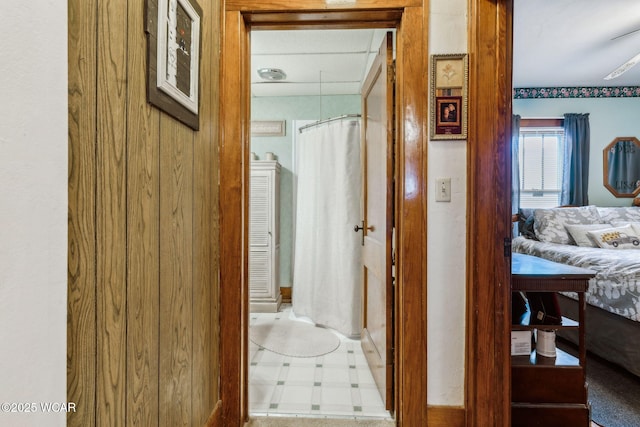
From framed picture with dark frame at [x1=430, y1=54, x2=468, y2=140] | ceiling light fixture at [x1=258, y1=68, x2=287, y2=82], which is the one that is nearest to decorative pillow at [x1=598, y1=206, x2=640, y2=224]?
framed picture with dark frame at [x1=430, y1=54, x2=468, y2=140]

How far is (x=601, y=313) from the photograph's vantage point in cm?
236

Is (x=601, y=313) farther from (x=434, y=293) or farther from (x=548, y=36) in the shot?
(x=548, y=36)

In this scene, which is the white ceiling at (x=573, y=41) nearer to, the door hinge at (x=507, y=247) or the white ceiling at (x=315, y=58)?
the white ceiling at (x=315, y=58)

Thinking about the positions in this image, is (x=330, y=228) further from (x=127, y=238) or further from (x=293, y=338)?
(x=127, y=238)

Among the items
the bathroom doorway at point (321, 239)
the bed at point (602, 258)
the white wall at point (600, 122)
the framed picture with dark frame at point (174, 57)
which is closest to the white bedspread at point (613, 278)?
the bed at point (602, 258)

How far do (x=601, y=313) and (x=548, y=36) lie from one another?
7.77 feet

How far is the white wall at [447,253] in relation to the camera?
1.55 metres

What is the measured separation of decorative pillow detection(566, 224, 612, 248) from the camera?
334 cm

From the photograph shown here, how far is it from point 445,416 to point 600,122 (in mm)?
4545

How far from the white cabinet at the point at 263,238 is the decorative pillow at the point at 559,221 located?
296 centimetres

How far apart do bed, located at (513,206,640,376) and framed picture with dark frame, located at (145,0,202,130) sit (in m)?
2.84

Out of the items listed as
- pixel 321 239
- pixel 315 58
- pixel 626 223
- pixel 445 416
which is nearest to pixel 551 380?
pixel 445 416

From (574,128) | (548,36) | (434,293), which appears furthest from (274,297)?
(574,128)

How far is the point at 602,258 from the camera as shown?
8.54 feet
